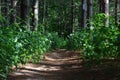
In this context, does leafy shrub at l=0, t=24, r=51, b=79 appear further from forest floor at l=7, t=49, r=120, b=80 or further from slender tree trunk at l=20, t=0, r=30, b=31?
slender tree trunk at l=20, t=0, r=30, b=31

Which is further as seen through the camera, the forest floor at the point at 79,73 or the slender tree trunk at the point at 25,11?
the slender tree trunk at the point at 25,11

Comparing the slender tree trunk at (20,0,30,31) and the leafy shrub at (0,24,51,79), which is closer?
the leafy shrub at (0,24,51,79)

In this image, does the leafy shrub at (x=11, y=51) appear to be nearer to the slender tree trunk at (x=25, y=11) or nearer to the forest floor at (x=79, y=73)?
the forest floor at (x=79, y=73)

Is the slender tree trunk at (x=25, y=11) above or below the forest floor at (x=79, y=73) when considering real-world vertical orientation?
above

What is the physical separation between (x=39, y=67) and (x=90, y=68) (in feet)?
7.44

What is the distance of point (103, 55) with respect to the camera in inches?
427

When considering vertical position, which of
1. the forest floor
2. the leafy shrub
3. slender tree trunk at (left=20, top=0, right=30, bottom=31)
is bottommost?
the forest floor

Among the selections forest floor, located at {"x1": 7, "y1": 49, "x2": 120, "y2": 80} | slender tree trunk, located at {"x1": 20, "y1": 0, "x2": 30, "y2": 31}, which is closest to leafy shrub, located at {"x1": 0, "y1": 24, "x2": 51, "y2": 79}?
forest floor, located at {"x1": 7, "y1": 49, "x2": 120, "y2": 80}

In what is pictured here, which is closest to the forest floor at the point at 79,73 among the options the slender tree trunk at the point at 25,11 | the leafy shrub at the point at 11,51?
the leafy shrub at the point at 11,51

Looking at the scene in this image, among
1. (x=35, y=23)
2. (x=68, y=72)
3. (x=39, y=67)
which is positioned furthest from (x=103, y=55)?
(x=35, y=23)

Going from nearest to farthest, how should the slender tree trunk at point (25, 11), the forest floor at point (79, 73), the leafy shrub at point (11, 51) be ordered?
1. the leafy shrub at point (11, 51)
2. the forest floor at point (79, 73)
3. the slender tree trunk at point (25, 11)

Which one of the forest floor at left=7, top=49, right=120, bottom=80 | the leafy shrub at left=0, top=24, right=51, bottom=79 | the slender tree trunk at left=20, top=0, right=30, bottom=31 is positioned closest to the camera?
the leafy shrub at left=0, top=24, right=51, bottom=79

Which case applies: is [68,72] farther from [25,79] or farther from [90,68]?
[25,79]

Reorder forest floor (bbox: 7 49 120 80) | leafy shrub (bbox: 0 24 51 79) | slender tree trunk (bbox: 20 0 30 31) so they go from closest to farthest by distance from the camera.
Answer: leafy shrub (bbox: 0 24 51 79) < forest floor (bbox: 7 49 120 80) < slender tree trunk (bbox: 20 0 30 31)
